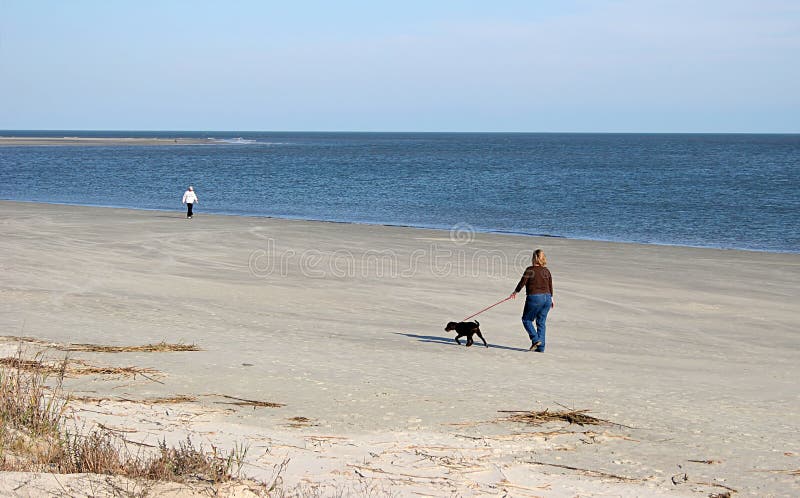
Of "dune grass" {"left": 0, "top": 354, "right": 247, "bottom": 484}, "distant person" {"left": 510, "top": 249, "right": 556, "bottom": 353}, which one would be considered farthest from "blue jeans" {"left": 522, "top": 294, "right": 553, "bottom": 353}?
"dune grass" {"left": 0, "top": 354, "right": 247, "bottom": 484}

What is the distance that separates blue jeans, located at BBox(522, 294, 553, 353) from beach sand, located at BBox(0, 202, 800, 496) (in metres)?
0.32

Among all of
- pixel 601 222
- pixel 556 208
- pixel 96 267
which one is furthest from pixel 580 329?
pixel 556 208

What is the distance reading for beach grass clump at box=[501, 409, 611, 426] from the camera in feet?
28.0

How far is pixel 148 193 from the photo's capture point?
54656 millimetres

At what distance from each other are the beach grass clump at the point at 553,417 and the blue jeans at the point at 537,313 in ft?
11.5

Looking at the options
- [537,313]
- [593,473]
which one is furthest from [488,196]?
[593,473]

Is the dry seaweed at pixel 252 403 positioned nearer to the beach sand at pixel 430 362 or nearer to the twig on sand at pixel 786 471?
the beach sand at pixel 430 362

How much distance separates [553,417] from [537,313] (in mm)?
3819

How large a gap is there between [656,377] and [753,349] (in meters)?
3.23

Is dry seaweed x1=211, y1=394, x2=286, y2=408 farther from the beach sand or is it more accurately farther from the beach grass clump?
the beach grass clump

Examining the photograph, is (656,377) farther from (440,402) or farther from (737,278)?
(737,278)

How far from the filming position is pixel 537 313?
12359mm

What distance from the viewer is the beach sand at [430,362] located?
7.20 m

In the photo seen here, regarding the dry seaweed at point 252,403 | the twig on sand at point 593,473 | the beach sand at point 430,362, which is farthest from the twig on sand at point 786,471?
the dry seaweed at point 252,403
